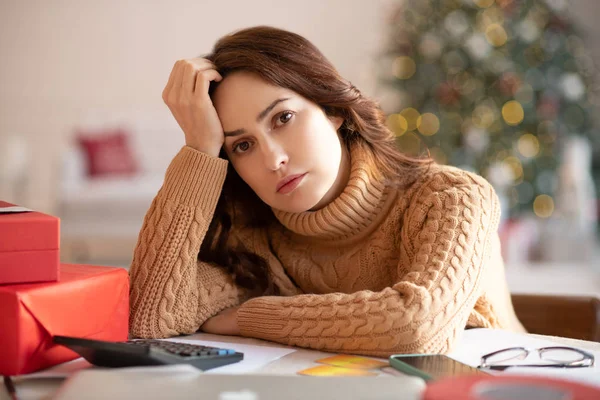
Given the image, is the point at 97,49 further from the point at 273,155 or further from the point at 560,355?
the point at 560,355

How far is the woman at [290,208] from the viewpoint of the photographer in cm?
111

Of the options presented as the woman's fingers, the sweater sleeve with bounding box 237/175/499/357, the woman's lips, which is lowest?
the sweater sleeve with bounding box 237/175/499/357

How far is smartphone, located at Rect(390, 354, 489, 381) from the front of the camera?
79cm

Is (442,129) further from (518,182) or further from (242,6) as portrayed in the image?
(242,6)

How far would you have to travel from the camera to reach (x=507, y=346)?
103 cm

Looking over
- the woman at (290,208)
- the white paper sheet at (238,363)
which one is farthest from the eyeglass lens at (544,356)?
the white paper sheet at (238,363)

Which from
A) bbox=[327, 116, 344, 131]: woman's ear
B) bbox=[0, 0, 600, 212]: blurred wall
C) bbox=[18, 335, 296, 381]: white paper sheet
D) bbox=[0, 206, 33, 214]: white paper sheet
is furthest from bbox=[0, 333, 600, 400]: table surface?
bbox=[0, 0, 600, 212]: blurred wall

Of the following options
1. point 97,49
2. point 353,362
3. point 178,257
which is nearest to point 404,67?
point 97,49

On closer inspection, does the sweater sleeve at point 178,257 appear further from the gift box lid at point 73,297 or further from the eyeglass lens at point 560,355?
the eyeglass lens at point 560,355

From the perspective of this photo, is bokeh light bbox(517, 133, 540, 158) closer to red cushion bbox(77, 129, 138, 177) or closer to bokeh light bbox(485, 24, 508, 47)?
bokeh light bbox(485, 24, 508, 47)

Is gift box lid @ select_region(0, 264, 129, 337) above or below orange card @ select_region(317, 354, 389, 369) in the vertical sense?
above

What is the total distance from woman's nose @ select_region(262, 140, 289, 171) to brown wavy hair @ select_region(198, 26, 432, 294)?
11 centimetres

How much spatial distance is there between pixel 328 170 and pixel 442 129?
3.39 meters

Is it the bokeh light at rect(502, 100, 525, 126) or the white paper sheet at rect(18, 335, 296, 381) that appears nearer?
the white paper sheet at rect(18, 335, 296, 381)
